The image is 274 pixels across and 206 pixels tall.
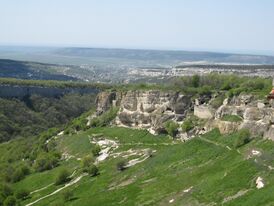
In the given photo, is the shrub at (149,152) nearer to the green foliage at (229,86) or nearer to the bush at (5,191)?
the green foliage at (229,86)

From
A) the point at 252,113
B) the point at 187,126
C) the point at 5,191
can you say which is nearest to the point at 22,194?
the point at 5,191

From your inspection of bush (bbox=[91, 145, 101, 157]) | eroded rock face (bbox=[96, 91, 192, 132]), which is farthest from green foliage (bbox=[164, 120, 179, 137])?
bush (bbox=[91, 145, 101, 157])

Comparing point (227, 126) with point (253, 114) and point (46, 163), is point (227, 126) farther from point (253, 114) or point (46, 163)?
point (46, 163)

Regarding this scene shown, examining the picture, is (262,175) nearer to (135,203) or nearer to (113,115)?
(135,203)

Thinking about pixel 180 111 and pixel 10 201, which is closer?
pixel 10 201

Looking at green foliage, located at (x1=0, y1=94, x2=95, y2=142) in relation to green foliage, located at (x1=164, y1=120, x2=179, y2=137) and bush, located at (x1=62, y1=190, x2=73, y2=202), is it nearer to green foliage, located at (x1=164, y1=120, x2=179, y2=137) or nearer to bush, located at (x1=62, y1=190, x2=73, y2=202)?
green foliage, located at (x1=164, y1=120, x2=179, y2=137)

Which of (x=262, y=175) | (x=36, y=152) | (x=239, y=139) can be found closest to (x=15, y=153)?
(x=36, y=152)

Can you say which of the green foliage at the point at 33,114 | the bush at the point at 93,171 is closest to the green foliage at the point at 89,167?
the bush at the point at 93,171
